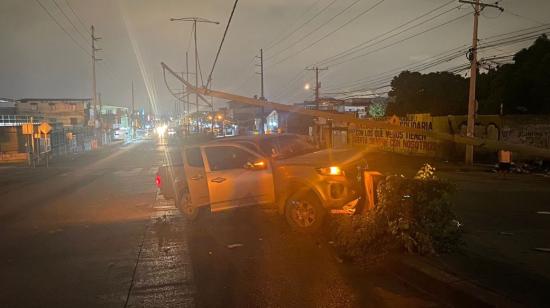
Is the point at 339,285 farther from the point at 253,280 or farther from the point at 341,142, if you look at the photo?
the point at 341,142

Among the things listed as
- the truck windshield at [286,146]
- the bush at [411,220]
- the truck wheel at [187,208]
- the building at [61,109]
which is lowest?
the truck wheel at [187,208]

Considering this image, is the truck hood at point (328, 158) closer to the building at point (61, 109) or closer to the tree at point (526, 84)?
the tree at point (526, 84)

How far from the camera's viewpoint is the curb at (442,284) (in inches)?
196

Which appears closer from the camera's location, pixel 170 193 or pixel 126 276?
pixel 126 276

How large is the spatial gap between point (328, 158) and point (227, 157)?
240cm

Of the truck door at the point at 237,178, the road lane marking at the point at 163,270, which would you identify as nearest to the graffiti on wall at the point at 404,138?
the truck door at the point at 237,178

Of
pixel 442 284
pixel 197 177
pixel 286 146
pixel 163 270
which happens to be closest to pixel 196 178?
pixel 197 177

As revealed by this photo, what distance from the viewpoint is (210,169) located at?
9711 millimetres

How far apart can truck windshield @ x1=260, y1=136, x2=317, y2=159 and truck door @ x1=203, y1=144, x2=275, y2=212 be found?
14.2 inches

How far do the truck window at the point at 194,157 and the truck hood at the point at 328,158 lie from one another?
6.32 ft

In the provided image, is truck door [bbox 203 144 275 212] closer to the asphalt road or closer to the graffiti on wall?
the asphalt road

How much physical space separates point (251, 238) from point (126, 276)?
101 inches

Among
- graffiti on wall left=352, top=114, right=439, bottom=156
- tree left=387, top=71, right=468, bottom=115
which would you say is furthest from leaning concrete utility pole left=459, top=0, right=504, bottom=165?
tree left=387, top=71, right=468, bottom=115

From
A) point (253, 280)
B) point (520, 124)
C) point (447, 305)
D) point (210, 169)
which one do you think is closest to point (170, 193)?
point (210, 169)
